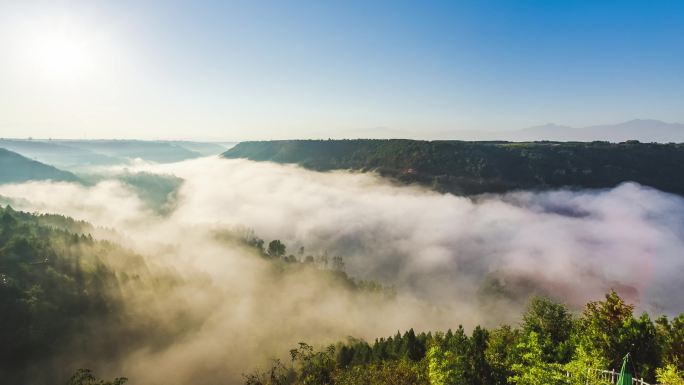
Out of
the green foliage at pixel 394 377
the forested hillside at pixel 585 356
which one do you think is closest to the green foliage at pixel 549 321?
the forested hillside at pixel 585 356

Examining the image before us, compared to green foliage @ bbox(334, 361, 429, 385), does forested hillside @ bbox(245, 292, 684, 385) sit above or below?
above

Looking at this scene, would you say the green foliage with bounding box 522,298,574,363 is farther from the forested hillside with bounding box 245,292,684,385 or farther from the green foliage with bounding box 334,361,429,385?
the green foliage with bounding box 334,361,429,385

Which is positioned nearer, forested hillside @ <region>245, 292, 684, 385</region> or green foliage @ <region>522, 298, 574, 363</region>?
forested hillside @ <region>245, 292, 684, 385</region>

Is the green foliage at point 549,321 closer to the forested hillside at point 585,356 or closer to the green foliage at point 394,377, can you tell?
the forested hillside at point 585,356

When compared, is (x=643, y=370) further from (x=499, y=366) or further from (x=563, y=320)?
(x=563, y=320)

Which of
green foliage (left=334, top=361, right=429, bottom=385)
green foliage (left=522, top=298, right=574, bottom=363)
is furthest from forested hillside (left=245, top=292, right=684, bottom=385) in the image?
green foliage (left=334, top=361, right=429, bottom=385)

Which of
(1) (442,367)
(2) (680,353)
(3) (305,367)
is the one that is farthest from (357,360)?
(2) (680,353)

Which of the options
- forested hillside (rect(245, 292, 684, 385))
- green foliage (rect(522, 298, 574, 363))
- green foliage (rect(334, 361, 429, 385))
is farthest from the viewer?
green foliage (rect(334, 361, 429, 385))

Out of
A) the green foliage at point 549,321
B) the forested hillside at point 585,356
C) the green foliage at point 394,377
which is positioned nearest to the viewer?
the forested hillside at point 585,356

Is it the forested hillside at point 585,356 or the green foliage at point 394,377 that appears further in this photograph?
the green foliage at point 394,377

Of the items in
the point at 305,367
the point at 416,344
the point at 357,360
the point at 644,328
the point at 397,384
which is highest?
the point at 644,328

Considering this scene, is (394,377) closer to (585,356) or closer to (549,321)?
(549,321)
